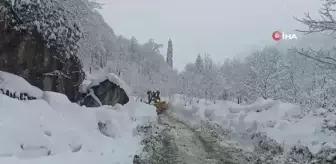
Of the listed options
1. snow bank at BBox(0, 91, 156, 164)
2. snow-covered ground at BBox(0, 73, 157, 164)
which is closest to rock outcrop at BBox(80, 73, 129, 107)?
snow-covered ground at BBox(0, 73, 157, 164)

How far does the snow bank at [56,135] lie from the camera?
247 inches

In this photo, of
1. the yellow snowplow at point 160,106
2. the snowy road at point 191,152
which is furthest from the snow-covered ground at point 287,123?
the yellow snowplow at point 160,106

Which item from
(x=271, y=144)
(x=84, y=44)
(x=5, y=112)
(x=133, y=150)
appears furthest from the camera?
(x=84, y=44)

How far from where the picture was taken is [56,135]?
25.0ft

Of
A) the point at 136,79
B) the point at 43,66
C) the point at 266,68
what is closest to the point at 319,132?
the point at 43,66

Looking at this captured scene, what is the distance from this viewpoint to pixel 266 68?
30.6 m

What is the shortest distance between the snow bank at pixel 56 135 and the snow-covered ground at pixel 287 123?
5902 millimetres

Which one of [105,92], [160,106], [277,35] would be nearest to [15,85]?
[105,92]

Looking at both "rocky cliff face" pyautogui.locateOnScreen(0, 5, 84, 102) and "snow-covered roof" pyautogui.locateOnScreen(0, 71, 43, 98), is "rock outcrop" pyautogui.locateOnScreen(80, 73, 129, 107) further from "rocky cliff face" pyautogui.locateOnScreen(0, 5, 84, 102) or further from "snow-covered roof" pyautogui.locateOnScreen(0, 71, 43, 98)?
"snow-covered roof" pyautogui.locateOnScreen(0, 71, 43, 98)

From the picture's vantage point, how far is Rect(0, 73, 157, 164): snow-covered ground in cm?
629

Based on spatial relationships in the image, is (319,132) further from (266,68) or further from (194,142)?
(266,68)

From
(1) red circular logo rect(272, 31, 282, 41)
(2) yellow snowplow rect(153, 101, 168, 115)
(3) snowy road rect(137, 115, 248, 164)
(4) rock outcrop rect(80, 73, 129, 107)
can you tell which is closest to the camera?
(3) snowy road rect(137, 115, 248, 164)

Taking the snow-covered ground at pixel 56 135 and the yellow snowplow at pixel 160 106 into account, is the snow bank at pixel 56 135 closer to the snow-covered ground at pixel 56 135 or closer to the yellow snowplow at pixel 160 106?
the snow-covered ground at pixel 56 135

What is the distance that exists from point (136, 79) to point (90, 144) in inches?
2373
